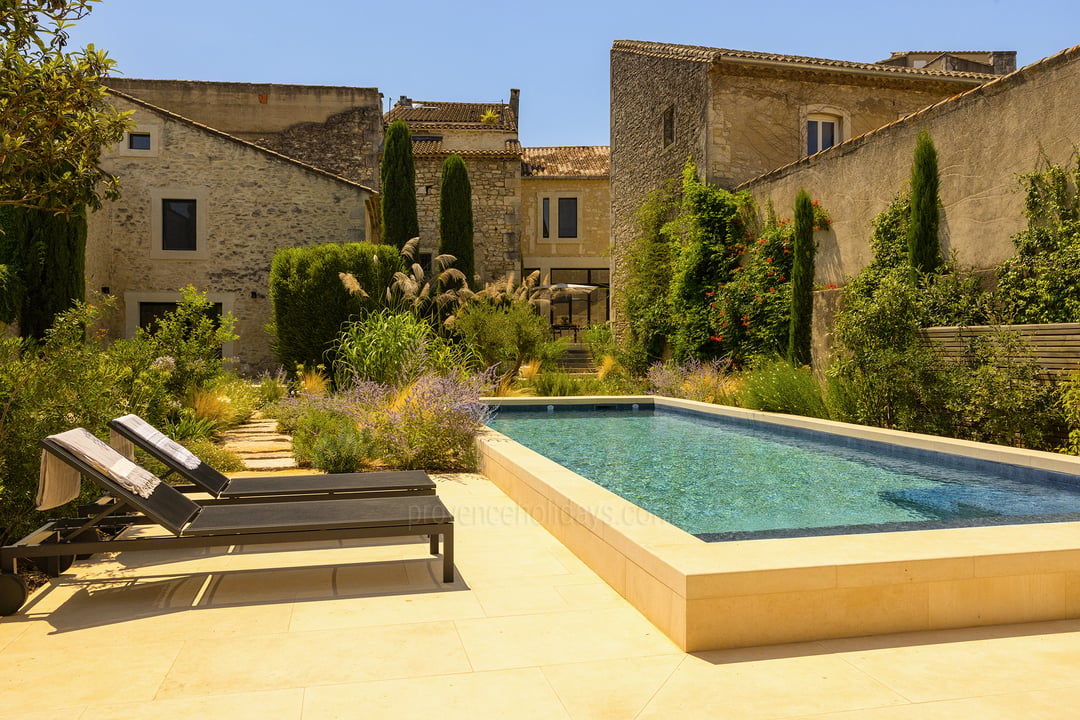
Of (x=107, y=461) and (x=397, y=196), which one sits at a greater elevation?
(x=397, y=196)

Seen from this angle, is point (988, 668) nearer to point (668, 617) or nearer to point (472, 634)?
point (668, 617)

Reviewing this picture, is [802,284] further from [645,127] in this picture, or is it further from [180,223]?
[180,223]

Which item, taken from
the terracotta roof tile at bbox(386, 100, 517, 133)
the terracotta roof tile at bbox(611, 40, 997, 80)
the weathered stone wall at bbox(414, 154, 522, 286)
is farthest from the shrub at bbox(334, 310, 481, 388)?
the terracotta roof tile at bbox(386, 100, 517, 133)

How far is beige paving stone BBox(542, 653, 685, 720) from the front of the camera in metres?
2.18

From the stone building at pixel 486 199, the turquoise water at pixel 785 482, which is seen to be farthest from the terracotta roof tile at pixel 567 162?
the turquoise water at pixel 785 482

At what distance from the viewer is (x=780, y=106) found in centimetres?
1416

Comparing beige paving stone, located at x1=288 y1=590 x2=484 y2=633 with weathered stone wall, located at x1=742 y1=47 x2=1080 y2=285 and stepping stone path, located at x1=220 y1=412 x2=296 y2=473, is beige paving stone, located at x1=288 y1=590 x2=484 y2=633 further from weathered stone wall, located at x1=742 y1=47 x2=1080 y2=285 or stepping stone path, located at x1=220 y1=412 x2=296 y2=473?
weathered stone wall, located at x1=742 y1=47 x2=1080 y2=285

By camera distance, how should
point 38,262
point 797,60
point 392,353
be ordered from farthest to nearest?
point 797,60 → point 38,262 → point 392,353

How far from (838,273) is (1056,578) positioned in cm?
873

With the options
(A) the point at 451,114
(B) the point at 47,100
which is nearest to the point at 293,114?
(A) the point at 451,114

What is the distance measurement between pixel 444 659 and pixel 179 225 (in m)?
15.0

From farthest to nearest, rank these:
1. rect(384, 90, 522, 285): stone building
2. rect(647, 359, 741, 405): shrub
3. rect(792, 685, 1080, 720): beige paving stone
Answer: rect(384, 90, 522, 285): stone building < rect(647, 359, 741, 405): shrub < rect(792, 685, 1080, 720): beige paving stone

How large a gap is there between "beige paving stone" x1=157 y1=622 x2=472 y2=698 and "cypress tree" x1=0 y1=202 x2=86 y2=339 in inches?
424

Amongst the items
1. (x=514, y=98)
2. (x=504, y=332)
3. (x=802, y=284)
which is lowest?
(x=504, y=332)
